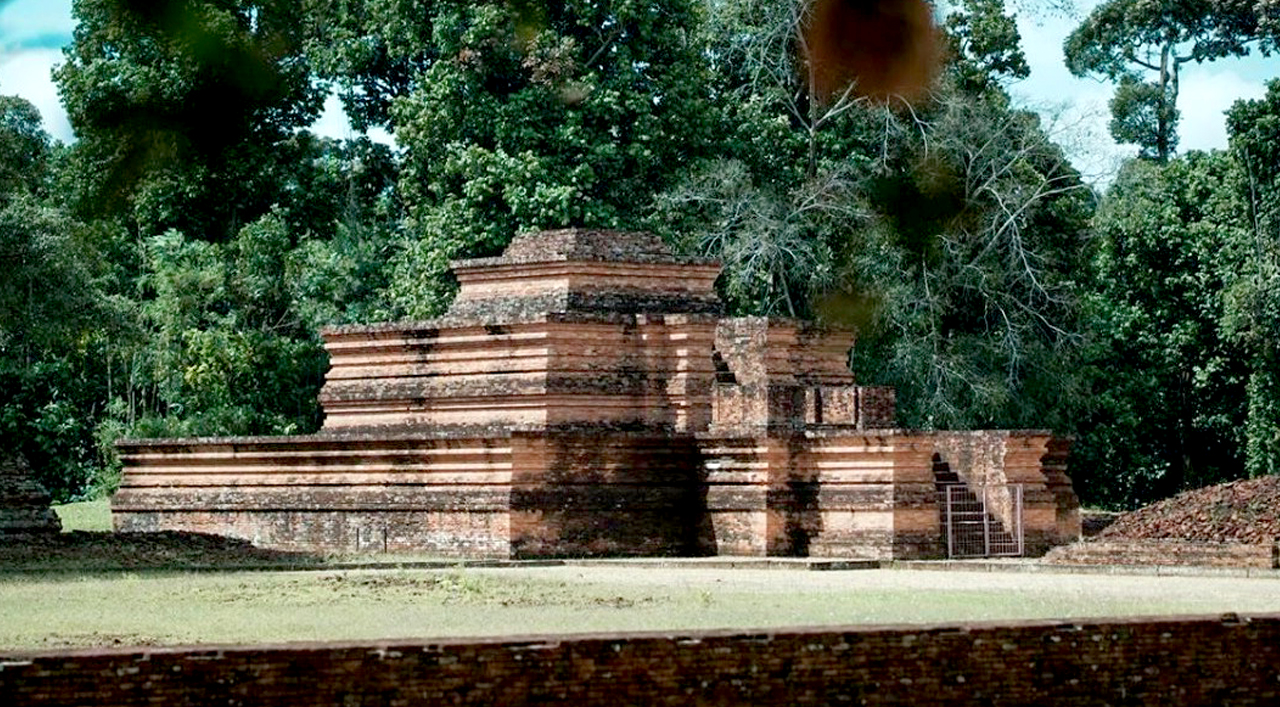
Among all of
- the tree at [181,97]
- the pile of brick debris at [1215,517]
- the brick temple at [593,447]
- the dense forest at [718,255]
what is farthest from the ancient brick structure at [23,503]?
the tree at [181,97]

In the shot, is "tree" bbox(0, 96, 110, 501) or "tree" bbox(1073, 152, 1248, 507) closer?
"tree" bbox(0, 96, 110, 501)

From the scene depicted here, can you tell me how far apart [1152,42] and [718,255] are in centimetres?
1724

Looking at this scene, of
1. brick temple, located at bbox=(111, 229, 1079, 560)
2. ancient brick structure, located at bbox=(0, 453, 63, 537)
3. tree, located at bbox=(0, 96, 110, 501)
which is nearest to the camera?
ancient brick structure, located at bbox=(0, 453, 63, 537)

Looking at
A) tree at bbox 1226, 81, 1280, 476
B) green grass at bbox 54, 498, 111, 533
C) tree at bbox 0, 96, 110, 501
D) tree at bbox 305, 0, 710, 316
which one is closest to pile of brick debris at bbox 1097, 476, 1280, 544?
tree at bbox 0, 96, 110, 501

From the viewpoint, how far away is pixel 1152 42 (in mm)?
23656

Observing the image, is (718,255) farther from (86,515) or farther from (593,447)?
(593,447)

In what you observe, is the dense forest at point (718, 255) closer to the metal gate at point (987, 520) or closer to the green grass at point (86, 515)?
the green grass at point (86, 515)

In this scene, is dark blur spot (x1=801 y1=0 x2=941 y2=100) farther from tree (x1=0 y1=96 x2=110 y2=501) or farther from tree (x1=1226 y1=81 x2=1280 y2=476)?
tree (x1=1226 y1=81 x2=1280 y2=476)

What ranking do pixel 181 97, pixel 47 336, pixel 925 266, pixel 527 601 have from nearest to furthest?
pixel 181 97 < pixel 527 601 < pixel 47 336 < pixel 925 266

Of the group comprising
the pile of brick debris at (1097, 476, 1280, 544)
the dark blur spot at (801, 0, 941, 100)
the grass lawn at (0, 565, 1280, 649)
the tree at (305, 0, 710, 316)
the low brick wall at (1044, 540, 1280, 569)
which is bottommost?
the grass lawn at (0, 565, 1280, 649)

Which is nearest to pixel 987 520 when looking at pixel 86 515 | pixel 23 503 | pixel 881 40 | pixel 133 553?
pixel 133 553

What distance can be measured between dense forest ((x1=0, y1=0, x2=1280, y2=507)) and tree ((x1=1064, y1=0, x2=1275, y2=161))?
6.05 meters

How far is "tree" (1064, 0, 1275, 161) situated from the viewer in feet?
34.4

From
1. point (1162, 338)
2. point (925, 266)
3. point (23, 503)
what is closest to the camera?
point (23, 503)
